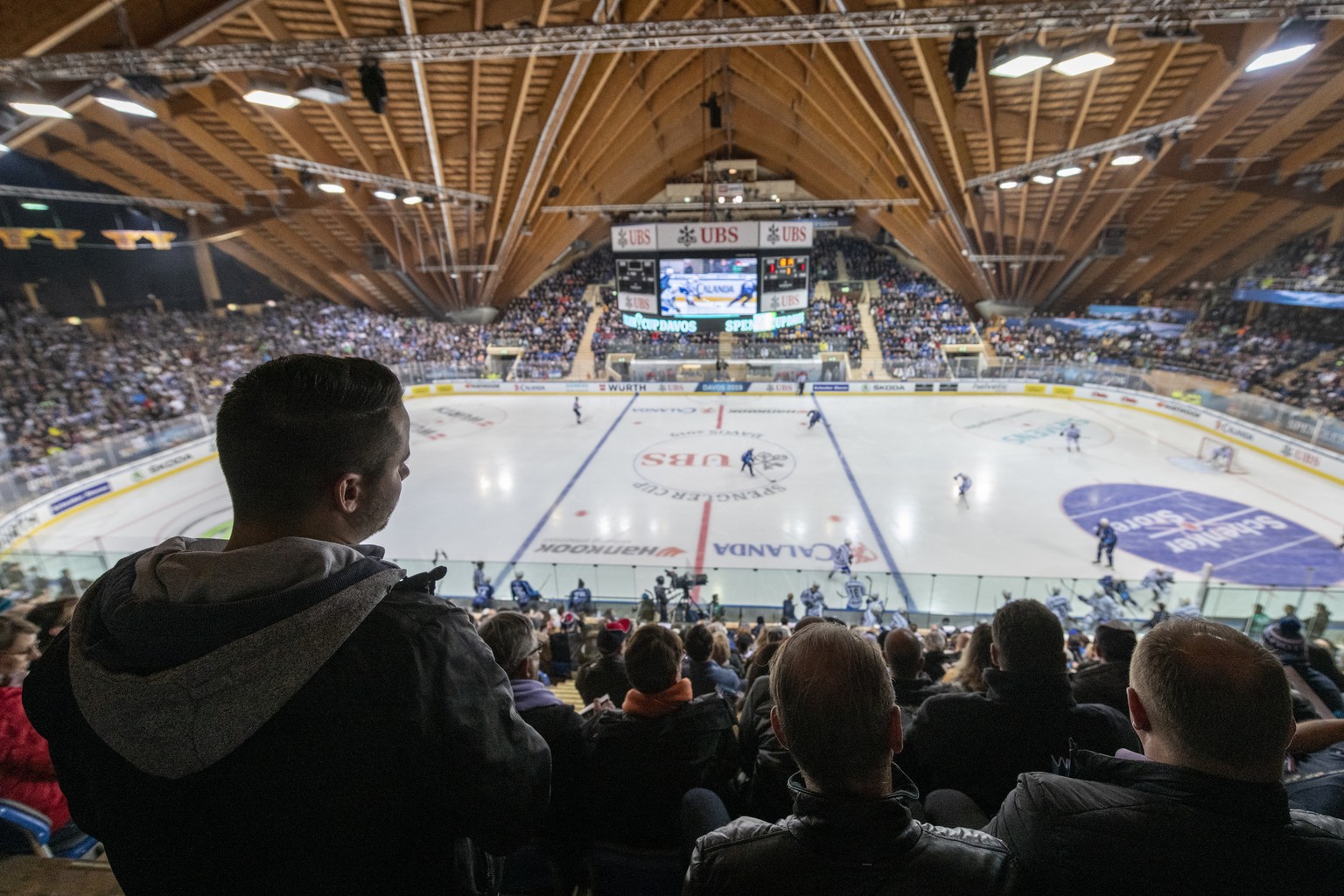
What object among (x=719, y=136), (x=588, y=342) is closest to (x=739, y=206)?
(x=719, y=136)

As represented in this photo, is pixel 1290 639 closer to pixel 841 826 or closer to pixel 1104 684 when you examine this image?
pixel 1104 684

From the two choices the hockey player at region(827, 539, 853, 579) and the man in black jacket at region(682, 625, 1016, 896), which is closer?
the man in black jacket at region(682, 625, 1016, 896)

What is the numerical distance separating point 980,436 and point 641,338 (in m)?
17.7

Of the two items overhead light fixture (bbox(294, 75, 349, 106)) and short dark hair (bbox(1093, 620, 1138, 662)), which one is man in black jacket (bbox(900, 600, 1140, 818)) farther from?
overhead light fixture (bbox(294, 75, 349, 106))

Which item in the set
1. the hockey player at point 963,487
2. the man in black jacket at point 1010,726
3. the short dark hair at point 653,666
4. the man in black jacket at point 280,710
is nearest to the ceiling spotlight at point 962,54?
the hockey player at point 963,487

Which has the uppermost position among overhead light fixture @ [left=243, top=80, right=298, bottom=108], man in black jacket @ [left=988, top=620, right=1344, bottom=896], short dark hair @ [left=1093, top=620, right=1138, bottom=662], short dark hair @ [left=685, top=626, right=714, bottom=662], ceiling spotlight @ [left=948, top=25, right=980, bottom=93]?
ceiling spotlight @ [left=948, top=25, right=980, bottom=93]

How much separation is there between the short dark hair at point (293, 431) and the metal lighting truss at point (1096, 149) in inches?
804

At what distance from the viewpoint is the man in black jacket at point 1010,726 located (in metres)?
2.70

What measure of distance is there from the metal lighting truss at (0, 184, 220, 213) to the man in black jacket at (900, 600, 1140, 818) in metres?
28.0

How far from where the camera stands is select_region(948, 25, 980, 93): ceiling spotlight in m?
10.1

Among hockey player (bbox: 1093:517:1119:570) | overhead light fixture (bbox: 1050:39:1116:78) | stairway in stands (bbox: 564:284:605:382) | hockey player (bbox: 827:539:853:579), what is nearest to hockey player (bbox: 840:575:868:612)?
hockey player (bbox: 827:539:853:579)

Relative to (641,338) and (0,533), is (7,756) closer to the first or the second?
(0,533)

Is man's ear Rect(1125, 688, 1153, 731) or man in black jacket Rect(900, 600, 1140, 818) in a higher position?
man's ear Rect(1125, 688, 1153, 731)

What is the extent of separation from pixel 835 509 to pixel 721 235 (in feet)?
29.4
